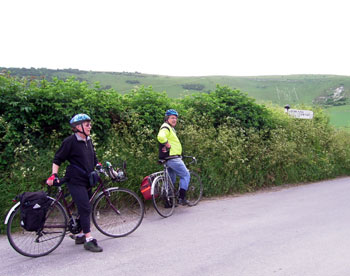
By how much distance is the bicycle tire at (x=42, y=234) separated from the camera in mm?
4434

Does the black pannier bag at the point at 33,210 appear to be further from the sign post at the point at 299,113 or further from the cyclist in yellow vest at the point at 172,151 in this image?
the sign post at the point at 299,113

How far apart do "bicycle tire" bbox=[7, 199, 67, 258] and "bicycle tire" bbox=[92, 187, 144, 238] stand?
22.3 inches

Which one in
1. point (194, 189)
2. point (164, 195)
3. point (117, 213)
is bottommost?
point (194, 189)

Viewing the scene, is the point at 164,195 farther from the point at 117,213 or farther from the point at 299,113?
the point at 299,113

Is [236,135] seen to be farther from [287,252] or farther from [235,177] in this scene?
[287,252]

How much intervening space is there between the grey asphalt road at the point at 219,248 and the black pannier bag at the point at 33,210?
0.51 m

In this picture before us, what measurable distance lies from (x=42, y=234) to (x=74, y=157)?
1.23 metres

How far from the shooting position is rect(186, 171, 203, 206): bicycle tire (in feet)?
25.1

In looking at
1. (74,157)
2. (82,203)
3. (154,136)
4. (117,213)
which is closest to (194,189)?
(154,136)

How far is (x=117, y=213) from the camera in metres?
5.35

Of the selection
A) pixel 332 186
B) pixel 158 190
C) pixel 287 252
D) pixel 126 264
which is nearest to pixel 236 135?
pixel 332 186

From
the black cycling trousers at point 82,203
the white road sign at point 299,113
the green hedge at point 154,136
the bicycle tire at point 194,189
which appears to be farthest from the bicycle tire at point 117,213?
the white road sign at point 299,113

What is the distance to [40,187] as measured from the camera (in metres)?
5.98

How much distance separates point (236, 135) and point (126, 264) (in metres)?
6.97
